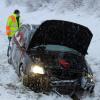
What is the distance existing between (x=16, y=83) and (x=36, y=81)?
1.14 metres

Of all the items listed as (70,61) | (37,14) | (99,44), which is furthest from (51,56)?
(37,14)

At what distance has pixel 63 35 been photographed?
38.0ft

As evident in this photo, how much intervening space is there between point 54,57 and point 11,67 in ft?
8.94

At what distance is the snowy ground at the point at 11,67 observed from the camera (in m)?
9.91

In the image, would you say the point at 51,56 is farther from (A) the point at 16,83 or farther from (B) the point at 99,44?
(B) the point at 99,44

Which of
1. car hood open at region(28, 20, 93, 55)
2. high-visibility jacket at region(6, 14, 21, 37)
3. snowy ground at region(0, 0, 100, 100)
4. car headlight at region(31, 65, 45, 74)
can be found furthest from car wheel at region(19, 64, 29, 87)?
high-visibility jacket at region(6, 14, 21, 37)

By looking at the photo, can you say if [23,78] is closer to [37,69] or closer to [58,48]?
[37,69]

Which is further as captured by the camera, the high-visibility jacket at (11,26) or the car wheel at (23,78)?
the high-visibility jacket at (11,26)

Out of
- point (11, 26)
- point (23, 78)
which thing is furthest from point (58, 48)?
point (11, 26)

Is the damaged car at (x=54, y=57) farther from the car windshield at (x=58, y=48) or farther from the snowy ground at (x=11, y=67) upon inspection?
the snowy ground at (x=11, y=67)

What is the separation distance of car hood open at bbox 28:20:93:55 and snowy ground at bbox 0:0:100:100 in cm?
135

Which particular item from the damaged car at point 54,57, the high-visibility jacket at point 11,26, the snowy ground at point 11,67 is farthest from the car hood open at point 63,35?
the high-visibility jacket at point 11,26

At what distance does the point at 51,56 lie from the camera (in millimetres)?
10852

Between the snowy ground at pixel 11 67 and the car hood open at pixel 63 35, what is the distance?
1351mm
